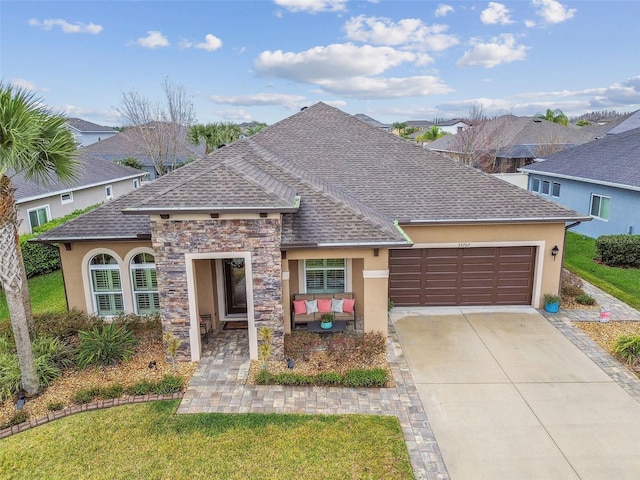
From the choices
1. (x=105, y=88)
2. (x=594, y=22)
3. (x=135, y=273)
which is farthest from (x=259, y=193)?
(x=105, y=88)

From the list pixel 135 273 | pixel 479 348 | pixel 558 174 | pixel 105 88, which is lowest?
pixel 479 348

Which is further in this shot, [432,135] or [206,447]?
[432,135]

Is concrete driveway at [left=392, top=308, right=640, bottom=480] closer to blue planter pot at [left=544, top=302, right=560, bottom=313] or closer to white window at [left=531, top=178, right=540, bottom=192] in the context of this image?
blue planter pot at [left=544, top=302, right=560, bottom=313]

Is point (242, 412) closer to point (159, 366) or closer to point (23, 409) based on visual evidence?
point (159, 366)

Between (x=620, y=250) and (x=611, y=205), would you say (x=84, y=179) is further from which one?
(x=611, y=205)

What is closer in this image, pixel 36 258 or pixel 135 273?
pixel 135 273

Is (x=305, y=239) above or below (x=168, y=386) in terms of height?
above

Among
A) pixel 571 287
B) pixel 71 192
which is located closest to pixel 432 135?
pixel 71 192

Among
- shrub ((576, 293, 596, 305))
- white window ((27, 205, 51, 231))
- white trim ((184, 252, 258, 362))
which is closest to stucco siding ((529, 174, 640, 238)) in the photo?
shrub ((576, 293, 596, 305))
